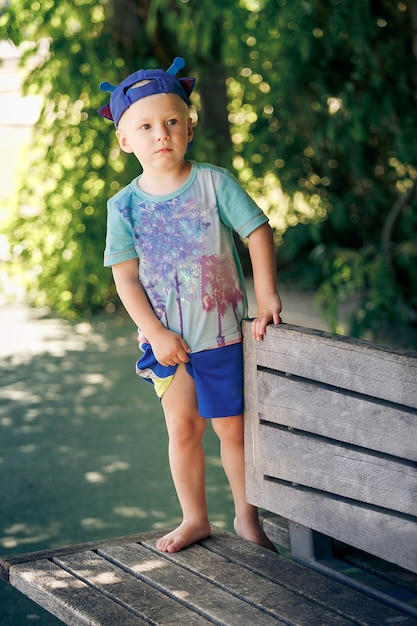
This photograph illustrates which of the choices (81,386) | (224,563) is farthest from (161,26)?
(224,563)

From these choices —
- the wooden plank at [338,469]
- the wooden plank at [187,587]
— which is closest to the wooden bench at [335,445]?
the wooden plank at [338,469]

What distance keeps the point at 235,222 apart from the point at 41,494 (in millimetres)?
2107

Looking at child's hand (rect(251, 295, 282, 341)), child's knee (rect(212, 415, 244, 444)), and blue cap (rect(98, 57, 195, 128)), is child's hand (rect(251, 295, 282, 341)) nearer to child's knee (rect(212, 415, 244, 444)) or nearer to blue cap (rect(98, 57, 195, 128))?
child's knee (rect(212, 415, 244, 444))

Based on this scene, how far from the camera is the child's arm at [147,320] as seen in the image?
278 cm

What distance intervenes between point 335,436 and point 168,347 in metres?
0.51

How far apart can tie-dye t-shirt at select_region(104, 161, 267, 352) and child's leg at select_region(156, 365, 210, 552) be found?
14cm

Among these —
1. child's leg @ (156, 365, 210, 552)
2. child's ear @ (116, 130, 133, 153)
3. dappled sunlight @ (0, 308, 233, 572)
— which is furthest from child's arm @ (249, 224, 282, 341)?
dappled sunlight @ (0, 308, 233, 572)

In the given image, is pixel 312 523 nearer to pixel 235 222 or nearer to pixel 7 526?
pixel 235 222

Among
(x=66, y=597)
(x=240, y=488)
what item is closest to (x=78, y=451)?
(x=240, y=488)

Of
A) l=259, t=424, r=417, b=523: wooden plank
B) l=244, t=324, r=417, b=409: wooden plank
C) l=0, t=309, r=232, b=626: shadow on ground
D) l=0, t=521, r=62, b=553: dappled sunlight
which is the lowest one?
l=0, t=521, r=62, b=553: dappled sunlight

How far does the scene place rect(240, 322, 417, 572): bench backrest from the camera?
91.7 inches

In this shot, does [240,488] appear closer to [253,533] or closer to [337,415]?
[253,533]

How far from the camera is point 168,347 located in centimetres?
277

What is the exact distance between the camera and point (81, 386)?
6.15 m
